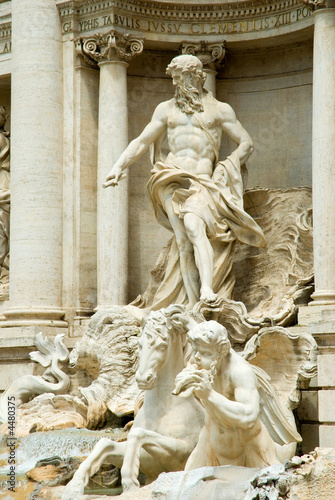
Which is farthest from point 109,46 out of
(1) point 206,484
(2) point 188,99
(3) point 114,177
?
(1) point 206,484

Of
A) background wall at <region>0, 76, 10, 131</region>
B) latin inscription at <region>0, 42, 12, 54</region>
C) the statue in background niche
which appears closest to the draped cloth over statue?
the statue in background niche

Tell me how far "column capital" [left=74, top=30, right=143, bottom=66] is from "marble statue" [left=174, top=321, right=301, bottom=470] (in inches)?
259

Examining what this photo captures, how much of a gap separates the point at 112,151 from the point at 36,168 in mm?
1010

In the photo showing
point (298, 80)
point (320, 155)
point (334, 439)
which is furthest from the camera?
point (298, 80)

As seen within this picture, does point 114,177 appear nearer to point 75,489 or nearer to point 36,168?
point 36,168

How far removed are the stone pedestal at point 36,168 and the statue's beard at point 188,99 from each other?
6.68 ft

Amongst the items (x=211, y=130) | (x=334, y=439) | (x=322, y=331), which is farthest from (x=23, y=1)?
(x=334, y=439)

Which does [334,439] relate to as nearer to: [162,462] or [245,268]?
[162,462]

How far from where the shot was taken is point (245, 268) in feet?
46.4

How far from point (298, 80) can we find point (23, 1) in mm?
3775

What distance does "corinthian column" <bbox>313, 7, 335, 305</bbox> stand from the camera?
12.8m

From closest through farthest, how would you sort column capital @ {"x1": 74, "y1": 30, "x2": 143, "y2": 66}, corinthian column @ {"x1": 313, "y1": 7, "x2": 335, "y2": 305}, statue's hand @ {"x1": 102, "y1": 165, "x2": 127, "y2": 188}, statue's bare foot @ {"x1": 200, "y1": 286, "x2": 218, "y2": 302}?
1. statue's bare foot @ {"x1": 200, "y1": 286, "x2": 218, "y2": 302}
2. corinthian column @ {"x1": 313, "y1": 7, "x2": 335, "y2": 305}
3. statue's hand @ {"x1": 102, "y1": 165, "x2": 127, "y2": 188}
4. column capital @ {"x1": 74, "y1": 30, "x2": 143, "y2": 66}

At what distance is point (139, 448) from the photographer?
906cm

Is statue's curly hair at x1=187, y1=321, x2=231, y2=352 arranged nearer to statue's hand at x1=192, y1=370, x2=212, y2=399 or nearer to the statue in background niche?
statue's hand at x1=192, y1=370, x2=212, y2=399
